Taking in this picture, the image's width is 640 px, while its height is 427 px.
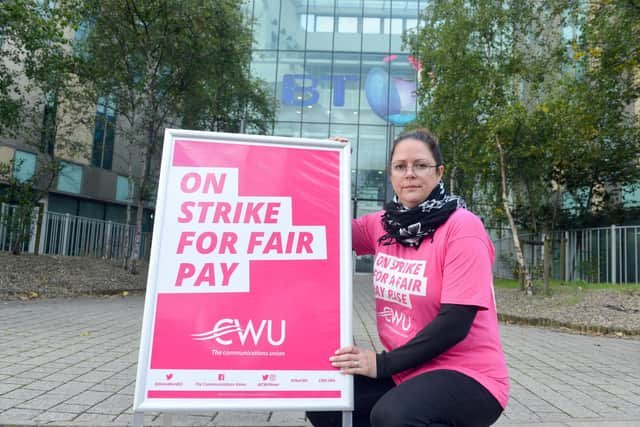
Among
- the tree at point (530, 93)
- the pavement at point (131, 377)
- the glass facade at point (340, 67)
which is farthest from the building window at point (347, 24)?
the pavement at point (131, 377)

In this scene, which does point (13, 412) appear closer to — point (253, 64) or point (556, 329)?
point (556, 329)

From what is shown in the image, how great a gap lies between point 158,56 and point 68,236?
7.58m

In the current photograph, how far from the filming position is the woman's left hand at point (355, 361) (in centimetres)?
223

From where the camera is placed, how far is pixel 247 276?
2395 millimetres

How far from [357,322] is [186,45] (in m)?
10.0

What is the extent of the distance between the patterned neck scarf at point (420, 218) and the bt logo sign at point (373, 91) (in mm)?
26965

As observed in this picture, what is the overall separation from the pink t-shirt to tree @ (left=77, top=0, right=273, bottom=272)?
13.3 m

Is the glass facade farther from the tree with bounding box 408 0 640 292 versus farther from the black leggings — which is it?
the black leggings

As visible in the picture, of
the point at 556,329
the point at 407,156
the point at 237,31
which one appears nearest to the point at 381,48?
the point at 237,31

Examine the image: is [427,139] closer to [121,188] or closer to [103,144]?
[103,144]

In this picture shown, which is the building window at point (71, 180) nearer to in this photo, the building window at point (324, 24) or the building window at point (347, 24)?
the building window at point (324, 24)

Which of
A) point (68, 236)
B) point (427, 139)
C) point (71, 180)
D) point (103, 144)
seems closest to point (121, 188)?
point (103, 144)

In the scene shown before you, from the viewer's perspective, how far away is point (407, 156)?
244cm

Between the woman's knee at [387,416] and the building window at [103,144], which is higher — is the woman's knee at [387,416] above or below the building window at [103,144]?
below
